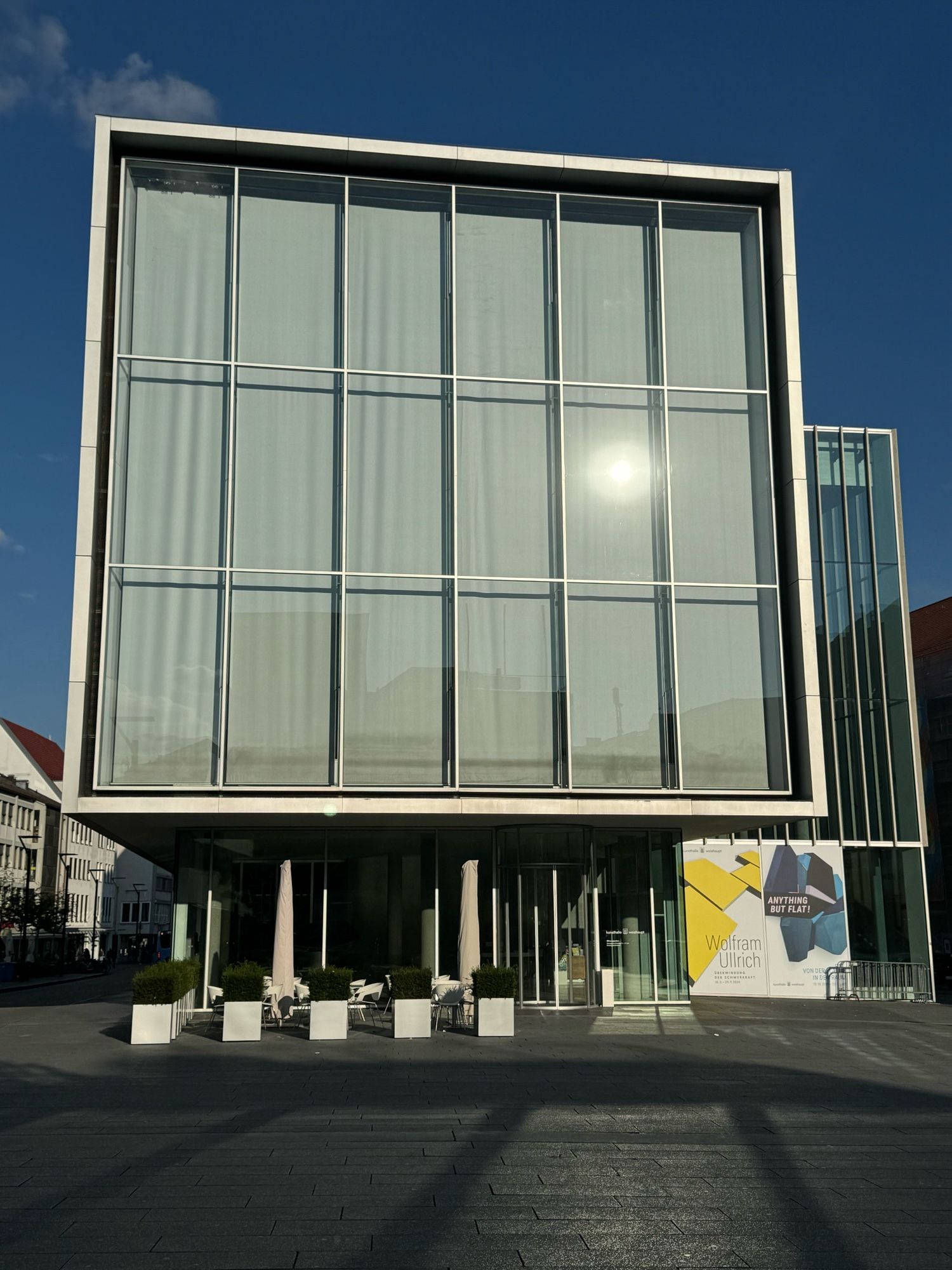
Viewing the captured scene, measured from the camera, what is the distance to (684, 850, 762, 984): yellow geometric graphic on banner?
38.9 metres

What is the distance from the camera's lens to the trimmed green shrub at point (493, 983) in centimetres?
2361

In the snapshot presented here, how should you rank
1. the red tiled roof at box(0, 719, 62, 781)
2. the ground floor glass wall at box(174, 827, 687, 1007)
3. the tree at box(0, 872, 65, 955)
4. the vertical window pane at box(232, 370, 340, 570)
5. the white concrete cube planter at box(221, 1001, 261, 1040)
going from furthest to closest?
the red tiled roof at box(0, 719, 62, 781)
the tree at box(0, 872, 65, 955)
the ground floor glass wall at box(174, 827, 687, 1007)
the vertical window pane at box(232, 370, 340, 570)
the white concrete cube planter at box(221, 1001, 261, 1040)

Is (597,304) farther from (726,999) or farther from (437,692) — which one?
(726,999)

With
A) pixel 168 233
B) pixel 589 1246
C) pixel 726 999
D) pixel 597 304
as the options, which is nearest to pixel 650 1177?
pixel 589 1246

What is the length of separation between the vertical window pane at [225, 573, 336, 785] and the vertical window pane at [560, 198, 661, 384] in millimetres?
8024

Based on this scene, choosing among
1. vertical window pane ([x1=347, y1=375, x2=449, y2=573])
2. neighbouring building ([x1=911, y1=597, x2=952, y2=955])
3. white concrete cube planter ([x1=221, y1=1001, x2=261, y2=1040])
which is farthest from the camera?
neighbouring building ([x1=911, y1=597, x2=952, y2=955])

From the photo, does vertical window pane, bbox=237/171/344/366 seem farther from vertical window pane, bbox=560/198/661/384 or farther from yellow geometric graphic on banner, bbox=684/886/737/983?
yellow geometric graphic on banner, bbox=684/886/737/983

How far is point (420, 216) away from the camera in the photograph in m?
28.0

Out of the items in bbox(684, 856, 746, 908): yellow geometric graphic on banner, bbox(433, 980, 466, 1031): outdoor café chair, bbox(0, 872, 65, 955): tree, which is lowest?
bbox(433, 980, 466, 1031): outdoor café chair

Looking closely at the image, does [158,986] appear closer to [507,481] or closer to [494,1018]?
[494,1018]

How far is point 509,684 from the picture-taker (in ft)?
86.7

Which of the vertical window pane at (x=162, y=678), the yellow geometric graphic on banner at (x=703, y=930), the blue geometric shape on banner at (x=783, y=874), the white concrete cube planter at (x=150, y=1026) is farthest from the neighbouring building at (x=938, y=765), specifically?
the white concrete cube planter at (x=150, y=1026)

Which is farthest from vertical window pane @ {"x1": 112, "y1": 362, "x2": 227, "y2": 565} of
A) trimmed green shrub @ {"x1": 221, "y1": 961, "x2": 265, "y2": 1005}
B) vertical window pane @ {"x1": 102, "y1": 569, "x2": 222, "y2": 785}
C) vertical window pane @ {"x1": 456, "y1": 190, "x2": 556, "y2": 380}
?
trimmed green shrub @ {"x1": 221, "y1": 961, "x2": 265, "y2": 1005}

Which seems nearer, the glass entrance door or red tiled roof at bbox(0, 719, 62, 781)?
the glass entrance door
